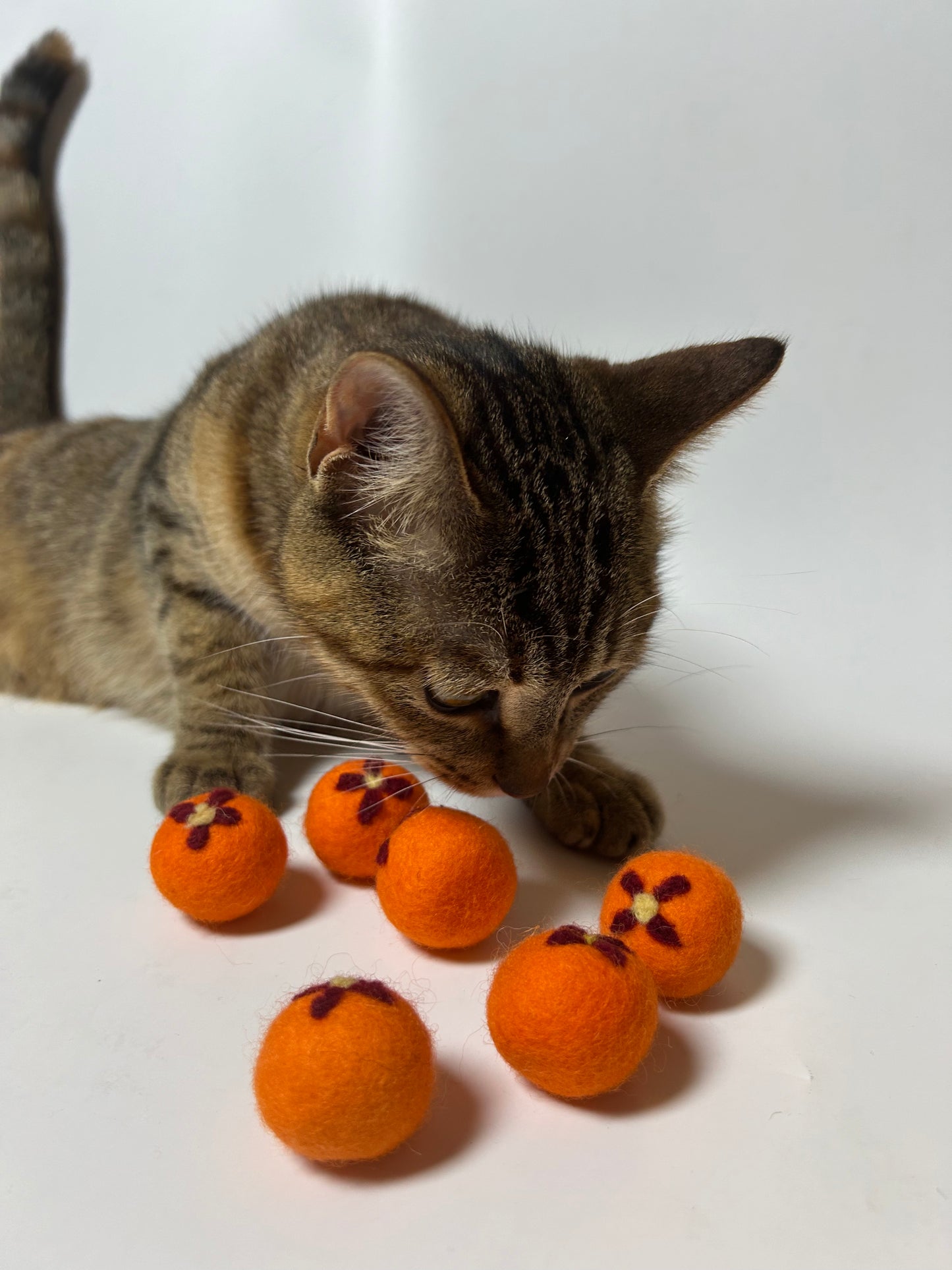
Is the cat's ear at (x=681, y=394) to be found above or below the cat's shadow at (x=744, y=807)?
above

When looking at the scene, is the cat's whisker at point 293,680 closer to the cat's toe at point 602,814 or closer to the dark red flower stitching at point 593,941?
the cat's toe at point 602,814

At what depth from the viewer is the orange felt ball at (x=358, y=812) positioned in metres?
1.16

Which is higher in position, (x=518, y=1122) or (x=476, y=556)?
(x=476, y=556)

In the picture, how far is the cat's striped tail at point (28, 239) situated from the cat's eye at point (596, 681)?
1608 mm

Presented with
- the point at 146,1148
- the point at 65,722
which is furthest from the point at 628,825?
the point at 65,722

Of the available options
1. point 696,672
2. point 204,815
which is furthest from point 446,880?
point 696,672

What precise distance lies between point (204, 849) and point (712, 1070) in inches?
22.6

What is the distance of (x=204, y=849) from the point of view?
1062 millimetres

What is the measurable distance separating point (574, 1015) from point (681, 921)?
0.19m

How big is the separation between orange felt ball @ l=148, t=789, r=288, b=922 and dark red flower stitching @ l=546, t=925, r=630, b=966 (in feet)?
1.19

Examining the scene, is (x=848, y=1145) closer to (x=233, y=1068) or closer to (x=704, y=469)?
(x=233, y=1068)

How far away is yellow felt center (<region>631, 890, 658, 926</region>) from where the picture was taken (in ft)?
3.27

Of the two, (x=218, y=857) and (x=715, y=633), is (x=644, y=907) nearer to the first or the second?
(x=218, y=857)

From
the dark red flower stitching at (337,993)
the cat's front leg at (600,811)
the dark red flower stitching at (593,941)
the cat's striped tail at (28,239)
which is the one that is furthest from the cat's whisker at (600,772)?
the cat's striped tail at (28,239)
